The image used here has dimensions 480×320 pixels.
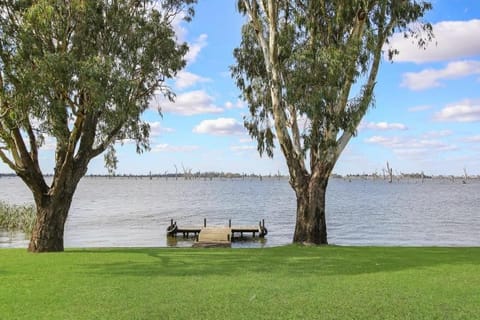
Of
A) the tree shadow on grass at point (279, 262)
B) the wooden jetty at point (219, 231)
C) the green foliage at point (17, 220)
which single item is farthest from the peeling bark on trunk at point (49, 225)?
the green foliage at point (17, 220)

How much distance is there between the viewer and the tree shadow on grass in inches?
424

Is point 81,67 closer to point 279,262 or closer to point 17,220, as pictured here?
point 279,262

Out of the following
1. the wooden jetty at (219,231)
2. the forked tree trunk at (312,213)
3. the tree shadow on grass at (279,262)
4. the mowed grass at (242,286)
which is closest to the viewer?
the mowed grass at (242,286)

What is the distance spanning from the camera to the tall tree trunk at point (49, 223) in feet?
50.2

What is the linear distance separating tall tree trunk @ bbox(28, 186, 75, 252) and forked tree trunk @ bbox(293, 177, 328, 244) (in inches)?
300

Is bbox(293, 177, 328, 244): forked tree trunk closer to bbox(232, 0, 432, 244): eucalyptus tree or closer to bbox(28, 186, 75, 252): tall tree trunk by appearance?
bbox(232, 0, 432, 244): eucalyptus tree

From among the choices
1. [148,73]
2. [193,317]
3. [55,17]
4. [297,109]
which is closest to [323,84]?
[297,109]

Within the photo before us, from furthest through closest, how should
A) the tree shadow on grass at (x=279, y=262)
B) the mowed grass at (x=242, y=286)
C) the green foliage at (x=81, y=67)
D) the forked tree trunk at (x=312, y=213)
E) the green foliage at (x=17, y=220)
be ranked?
the green foliage at (x=17, y=220) < the forked tree trunk at (x=312, y=213) < the green foliage at (x=81, y=67) < the tree shadow on grass at (x=279, y=262) < the mowed grass at (x=242, y=286)

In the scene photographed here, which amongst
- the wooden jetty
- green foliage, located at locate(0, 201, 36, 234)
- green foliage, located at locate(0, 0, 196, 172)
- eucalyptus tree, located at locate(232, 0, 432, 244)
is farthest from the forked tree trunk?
green foliage, located at locate(0, 201, 36, 234)

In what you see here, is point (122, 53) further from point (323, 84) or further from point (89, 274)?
point (89, 274)

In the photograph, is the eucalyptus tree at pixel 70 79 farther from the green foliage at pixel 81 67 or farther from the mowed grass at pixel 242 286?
the mowed grass at pixel 242 286

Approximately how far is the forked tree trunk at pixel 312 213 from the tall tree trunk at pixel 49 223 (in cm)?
763

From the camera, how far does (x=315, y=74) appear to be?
15.8m

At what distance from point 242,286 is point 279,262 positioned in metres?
3.22
